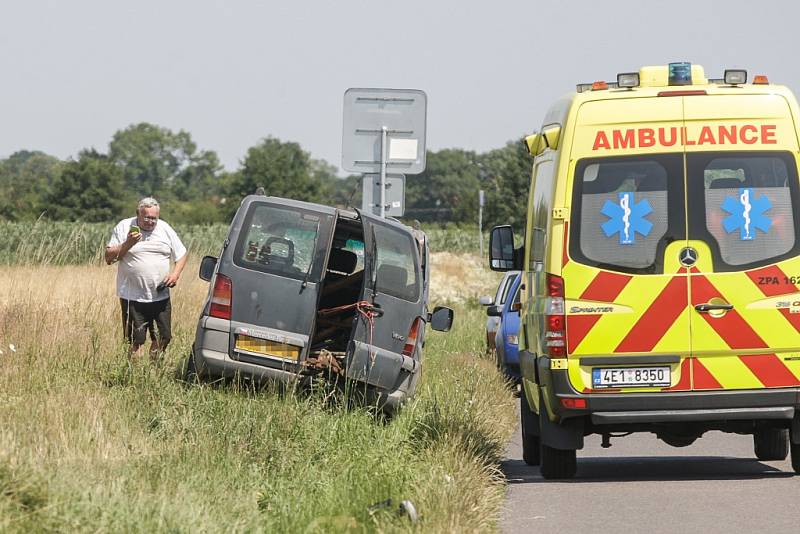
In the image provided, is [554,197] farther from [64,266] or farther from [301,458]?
[64,266]

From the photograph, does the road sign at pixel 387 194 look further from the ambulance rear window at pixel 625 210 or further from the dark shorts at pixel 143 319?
the ambulance rear window at pixel 625 210

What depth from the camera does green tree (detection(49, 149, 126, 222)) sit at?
355 ft

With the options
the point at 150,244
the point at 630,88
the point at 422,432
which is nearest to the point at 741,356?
the point at 630,88

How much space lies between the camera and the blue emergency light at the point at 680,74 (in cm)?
1053

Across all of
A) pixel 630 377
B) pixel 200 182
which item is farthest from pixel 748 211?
pixel 200 182

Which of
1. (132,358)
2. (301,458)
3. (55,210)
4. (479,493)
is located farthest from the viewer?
(55,210)

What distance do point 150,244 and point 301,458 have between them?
532 centimetres

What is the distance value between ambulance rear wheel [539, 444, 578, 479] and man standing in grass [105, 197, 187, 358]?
4.55 m

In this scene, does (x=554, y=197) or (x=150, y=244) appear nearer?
(x=554, y=197)

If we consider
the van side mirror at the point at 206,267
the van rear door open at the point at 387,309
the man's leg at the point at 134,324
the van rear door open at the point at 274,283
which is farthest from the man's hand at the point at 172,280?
the van rear door open at the point at 387,309

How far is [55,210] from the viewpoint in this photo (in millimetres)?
105375

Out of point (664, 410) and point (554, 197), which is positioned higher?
point (554, 197)

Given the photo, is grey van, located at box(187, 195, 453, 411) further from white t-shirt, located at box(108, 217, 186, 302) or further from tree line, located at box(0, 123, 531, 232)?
tree line, located at box(0, 123, 531, 232)

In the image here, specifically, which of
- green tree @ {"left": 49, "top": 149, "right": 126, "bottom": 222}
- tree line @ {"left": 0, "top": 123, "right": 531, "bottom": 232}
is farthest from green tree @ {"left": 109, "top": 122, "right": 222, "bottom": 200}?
green tree @ {"left": 49, "top": 149, "right": 126, "bottom": 222}
